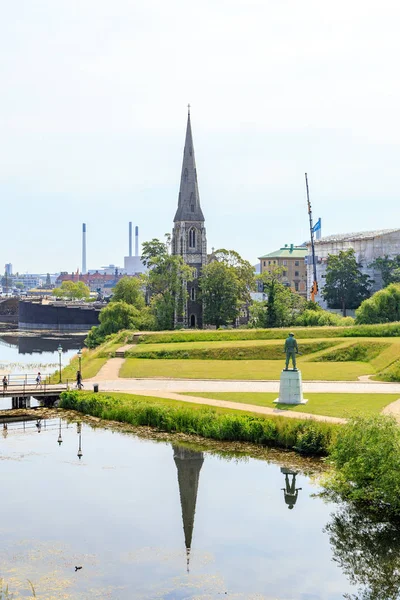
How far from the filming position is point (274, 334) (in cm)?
7300

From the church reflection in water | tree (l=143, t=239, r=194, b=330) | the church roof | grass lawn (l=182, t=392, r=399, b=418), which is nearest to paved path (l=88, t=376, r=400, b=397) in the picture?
grass lawn (l=182, t=392, r=399, b=418)

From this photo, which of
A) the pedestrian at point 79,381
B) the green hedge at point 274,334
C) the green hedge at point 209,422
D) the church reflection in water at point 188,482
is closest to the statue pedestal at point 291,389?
the green hedge at point 209,422

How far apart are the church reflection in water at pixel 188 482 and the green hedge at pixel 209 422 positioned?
255 cm

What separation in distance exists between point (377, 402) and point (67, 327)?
132m

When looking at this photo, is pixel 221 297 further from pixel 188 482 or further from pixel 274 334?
pixel 188 482

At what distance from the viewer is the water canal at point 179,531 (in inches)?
983

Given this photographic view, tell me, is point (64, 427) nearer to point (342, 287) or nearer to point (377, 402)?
point (377, 402)

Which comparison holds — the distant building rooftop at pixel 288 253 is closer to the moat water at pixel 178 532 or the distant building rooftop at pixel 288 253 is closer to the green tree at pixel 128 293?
the green tree at pixel 128 293

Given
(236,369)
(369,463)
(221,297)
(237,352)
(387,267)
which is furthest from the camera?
(387,267)

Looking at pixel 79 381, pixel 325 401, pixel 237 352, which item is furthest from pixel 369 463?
pixel 237 352

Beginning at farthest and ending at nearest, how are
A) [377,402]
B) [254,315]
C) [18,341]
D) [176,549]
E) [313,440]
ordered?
1. [18,341]
2. [254,315]
3. [377,402]
4. [313,440]
5. [176,549]

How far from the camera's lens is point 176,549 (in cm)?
2781

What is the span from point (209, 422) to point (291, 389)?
492 centimetres

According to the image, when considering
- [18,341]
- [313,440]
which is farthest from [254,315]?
[313,440]
